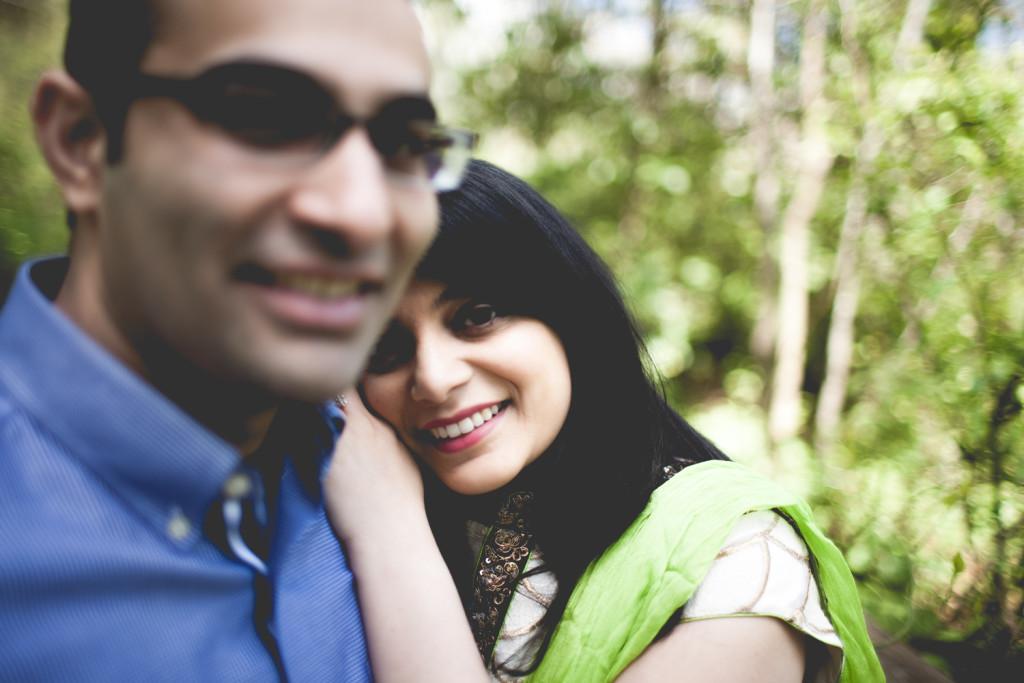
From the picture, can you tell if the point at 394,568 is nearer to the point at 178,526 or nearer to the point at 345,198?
the point at 178,526

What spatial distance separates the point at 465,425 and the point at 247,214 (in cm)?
78

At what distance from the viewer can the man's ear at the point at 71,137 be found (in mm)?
790

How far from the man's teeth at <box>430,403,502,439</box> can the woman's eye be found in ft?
0.66

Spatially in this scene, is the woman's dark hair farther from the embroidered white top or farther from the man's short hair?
the man's short hair

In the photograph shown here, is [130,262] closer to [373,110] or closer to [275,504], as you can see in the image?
[373,110]

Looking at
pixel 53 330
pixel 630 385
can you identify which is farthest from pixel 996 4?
pixel 53 330

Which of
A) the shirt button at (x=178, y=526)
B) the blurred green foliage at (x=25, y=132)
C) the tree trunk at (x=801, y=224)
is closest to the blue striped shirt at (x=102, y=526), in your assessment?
the shirt button at (x=178, y=526)

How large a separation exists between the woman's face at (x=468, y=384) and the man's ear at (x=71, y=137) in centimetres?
63

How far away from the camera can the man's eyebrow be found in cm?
82

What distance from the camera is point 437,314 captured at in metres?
1.36

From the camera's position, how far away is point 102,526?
0.77 m

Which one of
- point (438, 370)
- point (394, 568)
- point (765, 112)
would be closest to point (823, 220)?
point (765, 112)

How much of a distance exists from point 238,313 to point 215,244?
0.09m

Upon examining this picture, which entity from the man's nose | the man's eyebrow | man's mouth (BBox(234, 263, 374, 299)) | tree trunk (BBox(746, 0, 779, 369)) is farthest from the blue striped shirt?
tree trunk (BBox(746, 0, 779, 369))
